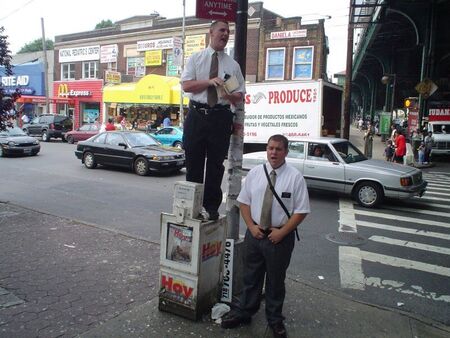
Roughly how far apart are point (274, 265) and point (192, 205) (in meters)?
0.85

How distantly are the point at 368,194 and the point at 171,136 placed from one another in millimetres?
13230

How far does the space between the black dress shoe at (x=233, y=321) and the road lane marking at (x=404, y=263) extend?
3024 mm

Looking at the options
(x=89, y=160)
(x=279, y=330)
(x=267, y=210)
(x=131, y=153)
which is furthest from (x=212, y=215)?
(x=89, y=160)

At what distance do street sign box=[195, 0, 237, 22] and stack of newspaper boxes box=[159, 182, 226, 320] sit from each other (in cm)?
157

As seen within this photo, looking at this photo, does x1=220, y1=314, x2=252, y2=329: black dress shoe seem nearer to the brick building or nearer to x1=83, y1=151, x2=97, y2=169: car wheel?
x1=83, y1=151, x2=97, y2=169: car wheel

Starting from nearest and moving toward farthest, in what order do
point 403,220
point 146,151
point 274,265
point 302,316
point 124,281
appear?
1. point 274,265
2. point 302,316
3. point 124,281
4. point 403,220
5. point 146,151

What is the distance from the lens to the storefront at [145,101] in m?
28.0

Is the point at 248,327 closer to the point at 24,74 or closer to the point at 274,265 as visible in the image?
the point at 274,265

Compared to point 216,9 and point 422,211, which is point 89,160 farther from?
point 216,9

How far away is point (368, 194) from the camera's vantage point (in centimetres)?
974

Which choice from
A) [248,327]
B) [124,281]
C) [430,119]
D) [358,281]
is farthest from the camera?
[430,119]

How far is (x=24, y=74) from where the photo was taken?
41781mm

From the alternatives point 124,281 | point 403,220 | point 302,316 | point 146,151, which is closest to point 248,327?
point 302,316

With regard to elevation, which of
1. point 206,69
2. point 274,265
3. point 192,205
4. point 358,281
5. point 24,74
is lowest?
point 358,281
